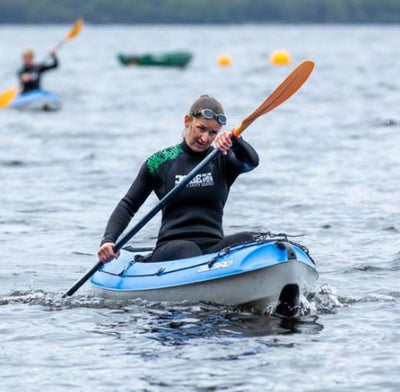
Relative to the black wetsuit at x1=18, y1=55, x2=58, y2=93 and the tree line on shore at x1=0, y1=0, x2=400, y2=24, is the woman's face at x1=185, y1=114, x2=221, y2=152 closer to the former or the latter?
the black wetsuit at x1=18, y1=55, x2=58, y2=93

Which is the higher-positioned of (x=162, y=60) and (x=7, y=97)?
(x=162, y=60)

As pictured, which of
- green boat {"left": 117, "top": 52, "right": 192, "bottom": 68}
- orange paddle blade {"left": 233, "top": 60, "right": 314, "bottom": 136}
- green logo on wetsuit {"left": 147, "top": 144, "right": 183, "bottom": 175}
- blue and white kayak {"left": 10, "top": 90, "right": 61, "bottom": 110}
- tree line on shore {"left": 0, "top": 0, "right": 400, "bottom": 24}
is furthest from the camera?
tree line on shore {"left": 0, "top": 0, "right": 400, "bottom": 24}

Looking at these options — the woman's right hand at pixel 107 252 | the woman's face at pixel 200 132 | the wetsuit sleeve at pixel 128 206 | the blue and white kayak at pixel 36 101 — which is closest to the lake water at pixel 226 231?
the blue and white kayak at pixel 36 101

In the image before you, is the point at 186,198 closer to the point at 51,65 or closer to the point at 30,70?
→ the point at 51,65

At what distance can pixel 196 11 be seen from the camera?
568 feet

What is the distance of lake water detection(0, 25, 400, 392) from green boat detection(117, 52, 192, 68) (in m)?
23.3

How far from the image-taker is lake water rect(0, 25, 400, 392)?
8.44 meters

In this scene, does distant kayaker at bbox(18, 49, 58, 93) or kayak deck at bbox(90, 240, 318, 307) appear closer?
kayak deck at bbox(90, 240, 318, 307)

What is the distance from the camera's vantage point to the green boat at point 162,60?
192 ft

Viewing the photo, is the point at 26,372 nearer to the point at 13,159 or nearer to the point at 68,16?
the point at 13,159

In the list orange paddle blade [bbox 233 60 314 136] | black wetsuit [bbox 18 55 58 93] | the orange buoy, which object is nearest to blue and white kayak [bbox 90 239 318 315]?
orange paddle blade [bbox 233 60 314 136]

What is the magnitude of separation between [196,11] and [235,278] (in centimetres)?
16563

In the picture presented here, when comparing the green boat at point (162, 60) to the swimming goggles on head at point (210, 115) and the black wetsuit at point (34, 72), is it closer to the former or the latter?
the black wetsuit at point (34, 72)

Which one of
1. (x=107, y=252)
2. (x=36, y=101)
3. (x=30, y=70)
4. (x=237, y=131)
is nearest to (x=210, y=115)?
(x=237, y=131)
